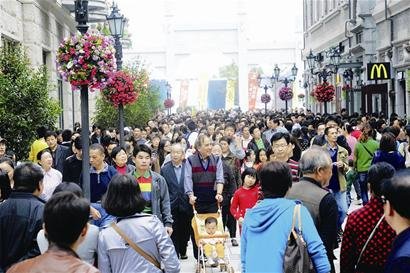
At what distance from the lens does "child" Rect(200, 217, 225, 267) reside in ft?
34.1

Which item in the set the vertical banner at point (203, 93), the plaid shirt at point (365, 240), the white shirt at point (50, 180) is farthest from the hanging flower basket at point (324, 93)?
the vertical banner at point (203, 93)

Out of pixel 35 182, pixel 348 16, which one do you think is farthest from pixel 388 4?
pixel 35 182

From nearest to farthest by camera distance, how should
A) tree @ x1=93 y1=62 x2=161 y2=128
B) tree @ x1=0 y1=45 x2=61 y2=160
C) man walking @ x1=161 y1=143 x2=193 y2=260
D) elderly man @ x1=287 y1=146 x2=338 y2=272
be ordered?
elderly man @ x1=287 y1=146 x2=338 y2=272
man walking @ x1=161 y1=143 x2=193 y2=260
tree @ x1=0 y1=45 x2=61 y2=160
tree @ x1=93 y1=62 x2=161 y2=128

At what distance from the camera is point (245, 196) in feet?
33.7

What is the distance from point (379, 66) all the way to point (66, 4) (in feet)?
35.7

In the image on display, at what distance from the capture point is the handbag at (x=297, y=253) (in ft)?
17.4

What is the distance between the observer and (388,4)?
3384 cm

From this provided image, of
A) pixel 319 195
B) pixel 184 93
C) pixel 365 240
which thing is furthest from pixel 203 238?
pixel 184 93

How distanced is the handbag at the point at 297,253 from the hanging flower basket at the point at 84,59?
265 inches

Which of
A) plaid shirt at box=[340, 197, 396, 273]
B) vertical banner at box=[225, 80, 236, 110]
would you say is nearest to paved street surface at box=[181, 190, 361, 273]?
plaid shirt at box=[340, 197, 396, 273]

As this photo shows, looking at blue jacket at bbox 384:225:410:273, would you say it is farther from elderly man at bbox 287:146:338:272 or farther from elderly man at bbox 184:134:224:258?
elderly man at bbox 184:134:224:258

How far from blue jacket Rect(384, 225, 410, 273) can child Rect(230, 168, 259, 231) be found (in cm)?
588

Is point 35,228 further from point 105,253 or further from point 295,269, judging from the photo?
point 295,269

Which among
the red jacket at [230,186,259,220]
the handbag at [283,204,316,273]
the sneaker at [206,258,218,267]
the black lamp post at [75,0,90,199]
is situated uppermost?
the black lamp post at [75,0,90,199]
